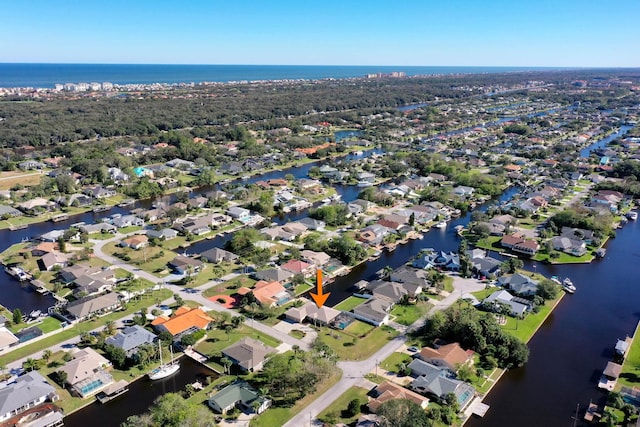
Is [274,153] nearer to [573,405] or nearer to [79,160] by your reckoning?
[79,160]

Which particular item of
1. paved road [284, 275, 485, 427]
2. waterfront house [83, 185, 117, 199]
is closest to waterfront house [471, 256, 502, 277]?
paved road [284, 275, 485, 427]

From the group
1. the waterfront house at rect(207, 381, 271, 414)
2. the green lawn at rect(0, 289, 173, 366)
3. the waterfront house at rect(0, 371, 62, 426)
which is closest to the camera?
the waterfront house at rect(0, 371, 62, 426)

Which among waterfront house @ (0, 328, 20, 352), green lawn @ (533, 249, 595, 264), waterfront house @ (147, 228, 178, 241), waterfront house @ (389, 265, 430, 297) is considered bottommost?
green lawn @ (533, 249, 595, 264)

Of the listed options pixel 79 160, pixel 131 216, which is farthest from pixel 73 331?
pixel 79 160

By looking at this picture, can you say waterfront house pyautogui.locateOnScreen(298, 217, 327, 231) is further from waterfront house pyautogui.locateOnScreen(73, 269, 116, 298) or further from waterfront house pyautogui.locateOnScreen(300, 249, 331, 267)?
waterfront house pyautogui.locateOnScreen(73, 269, 116, 298)

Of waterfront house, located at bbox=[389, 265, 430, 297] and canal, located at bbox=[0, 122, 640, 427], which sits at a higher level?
waterfront house, located at bbox=[389, 265, 430, 297]

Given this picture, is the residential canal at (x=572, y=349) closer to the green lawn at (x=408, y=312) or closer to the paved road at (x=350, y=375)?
the paved road at (x=350, y=375)
